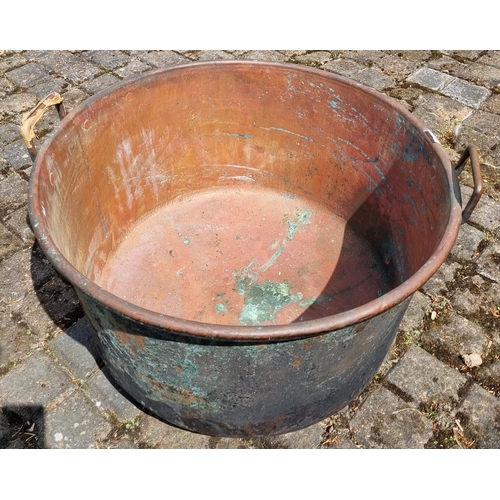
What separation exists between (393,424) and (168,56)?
14.6ft

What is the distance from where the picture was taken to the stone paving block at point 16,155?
13.3 ft

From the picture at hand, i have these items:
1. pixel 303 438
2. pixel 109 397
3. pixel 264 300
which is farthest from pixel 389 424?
pixel 109 397

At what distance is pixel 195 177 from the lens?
11.9 feet

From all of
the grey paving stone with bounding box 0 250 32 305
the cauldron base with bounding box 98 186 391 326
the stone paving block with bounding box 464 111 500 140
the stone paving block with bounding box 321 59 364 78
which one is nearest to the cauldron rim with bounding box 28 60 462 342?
the cauldron base with bounding box 98 186 391 326

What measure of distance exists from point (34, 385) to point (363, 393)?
1.96 m

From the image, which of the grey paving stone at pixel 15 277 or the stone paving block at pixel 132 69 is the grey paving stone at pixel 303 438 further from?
the stone paving block at pixel 132 69

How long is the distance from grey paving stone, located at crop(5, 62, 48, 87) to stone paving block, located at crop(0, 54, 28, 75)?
2.9 inches

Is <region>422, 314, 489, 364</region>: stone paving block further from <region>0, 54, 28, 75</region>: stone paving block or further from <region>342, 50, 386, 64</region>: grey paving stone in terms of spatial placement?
<region>0, 54, 28, 75</region>: stone paving block

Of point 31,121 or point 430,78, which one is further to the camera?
point 430,78

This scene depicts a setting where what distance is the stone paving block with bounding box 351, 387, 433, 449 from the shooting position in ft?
8.59

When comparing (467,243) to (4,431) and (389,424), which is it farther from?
(4,431)

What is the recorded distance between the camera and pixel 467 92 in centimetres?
486

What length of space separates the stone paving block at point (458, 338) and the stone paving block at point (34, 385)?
2.26 m

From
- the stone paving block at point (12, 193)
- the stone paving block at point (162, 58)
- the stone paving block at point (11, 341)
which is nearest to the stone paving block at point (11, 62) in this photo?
the stone paving block at point (162, 58)
